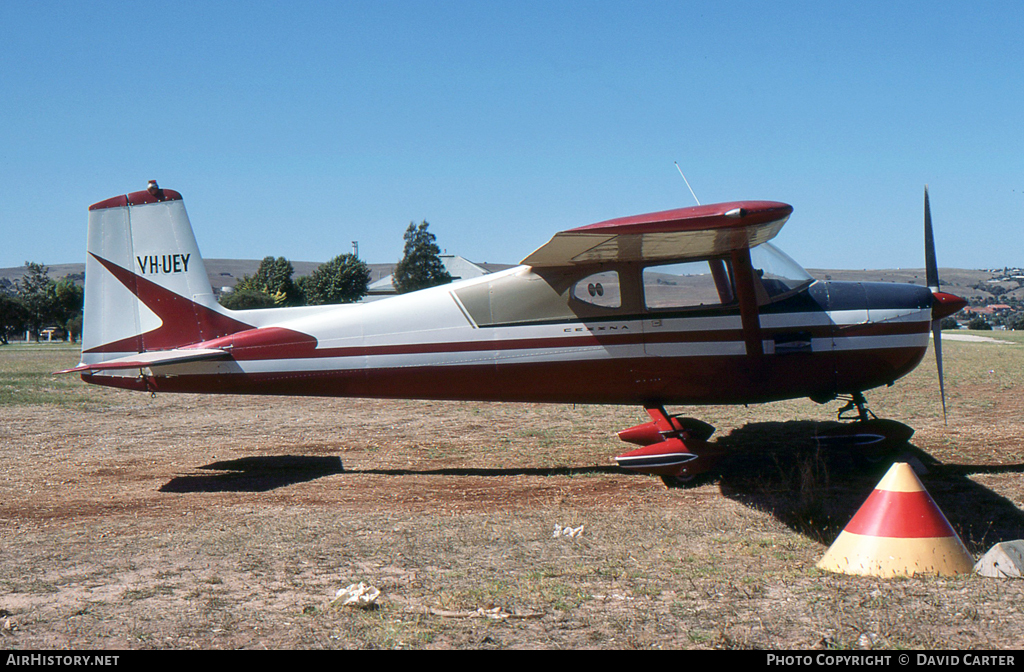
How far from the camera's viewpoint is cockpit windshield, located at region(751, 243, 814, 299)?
→ 7.93m

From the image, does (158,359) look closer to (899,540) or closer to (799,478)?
(799,478)

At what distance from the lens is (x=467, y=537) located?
5852mm

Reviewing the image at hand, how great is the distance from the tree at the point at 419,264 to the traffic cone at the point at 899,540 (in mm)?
80684

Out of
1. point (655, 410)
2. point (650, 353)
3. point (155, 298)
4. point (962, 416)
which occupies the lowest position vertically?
point (962, 416)

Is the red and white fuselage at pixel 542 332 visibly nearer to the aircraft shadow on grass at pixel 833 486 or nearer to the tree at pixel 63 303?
the aircraft shadow on grass at pixel 833 486

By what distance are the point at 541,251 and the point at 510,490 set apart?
2.52 m

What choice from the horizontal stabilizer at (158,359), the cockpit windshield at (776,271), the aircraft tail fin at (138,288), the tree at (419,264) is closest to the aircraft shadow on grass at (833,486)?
the cockpit windshield at (776,271)

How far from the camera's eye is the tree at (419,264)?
280 ft

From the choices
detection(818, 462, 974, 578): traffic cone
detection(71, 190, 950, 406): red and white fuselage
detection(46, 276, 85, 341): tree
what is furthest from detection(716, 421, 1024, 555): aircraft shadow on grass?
detection(46, 276, 85, 341): tree

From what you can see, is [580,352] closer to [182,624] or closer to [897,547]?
[897,547]

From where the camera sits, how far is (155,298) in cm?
879

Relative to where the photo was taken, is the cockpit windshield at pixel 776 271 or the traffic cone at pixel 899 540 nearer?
the traffic cone at pixel 899 540

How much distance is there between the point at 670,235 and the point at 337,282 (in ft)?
240

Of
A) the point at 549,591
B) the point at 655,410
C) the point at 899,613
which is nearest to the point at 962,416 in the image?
the point at 655,410
